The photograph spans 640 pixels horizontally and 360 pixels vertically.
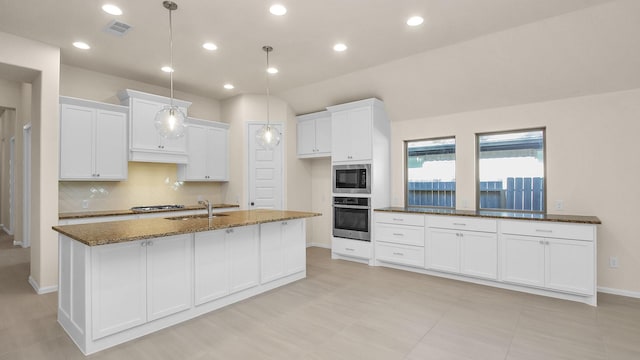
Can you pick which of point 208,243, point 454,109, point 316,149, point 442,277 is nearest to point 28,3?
point 208,243

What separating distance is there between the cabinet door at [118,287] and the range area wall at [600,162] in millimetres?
4597

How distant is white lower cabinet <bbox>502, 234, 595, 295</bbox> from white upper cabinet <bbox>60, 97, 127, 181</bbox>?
5.23 meters

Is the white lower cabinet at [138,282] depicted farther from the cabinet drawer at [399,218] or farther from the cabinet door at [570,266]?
the cabinet door at [570,266]

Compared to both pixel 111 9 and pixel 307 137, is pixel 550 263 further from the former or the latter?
pixel 111 9

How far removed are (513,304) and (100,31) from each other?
5.30 m

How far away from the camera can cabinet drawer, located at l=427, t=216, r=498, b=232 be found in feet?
12.9

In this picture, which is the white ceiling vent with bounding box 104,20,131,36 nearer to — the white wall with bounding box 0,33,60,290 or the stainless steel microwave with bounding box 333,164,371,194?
the white wall with bounding box 0,33,60,290

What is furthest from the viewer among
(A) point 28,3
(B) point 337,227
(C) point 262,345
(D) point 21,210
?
(D) point 21,210

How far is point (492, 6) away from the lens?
2955 mm

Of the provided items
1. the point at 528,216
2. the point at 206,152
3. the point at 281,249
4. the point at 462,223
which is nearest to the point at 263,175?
the point at 206,152

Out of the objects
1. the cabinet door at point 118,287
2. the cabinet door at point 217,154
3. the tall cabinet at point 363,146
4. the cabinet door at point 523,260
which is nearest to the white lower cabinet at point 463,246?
the cabinet door at point 523,260

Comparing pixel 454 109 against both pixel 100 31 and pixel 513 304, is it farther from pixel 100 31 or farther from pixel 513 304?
pixel 100 31

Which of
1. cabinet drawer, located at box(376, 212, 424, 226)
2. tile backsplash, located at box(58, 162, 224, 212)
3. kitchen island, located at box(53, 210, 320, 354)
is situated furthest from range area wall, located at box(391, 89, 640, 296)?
tile backsplash, located at box(58, 162, 224, 212)

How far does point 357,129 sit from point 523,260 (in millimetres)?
2840
